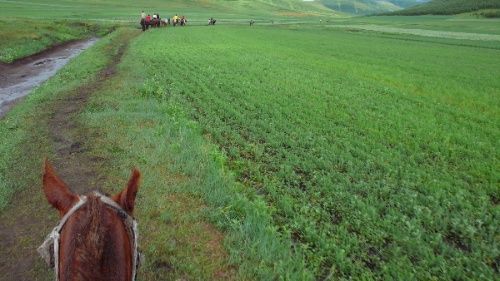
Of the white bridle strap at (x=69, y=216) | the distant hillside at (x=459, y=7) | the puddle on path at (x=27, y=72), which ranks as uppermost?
the distant hillside at (x=459, y=7)

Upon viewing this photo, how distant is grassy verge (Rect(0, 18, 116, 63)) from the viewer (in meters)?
27.0

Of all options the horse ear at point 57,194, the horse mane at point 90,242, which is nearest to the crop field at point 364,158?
the horse ear at point 57,194

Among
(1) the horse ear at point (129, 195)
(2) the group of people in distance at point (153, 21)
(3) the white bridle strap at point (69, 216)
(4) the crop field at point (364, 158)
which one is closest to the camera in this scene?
(3) the white bridle strap at point (69, 216)

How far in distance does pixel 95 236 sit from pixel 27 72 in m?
24.4

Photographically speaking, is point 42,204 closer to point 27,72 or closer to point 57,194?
point 57,194

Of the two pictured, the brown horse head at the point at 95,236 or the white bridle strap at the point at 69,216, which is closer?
the brown horse head at the point at 95,236

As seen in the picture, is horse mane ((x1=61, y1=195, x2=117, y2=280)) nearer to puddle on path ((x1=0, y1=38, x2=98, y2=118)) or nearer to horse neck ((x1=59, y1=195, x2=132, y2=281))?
horse neck ((x1=59, y1=195, x2=132, y2=281))

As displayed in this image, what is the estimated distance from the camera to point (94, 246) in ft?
6.02

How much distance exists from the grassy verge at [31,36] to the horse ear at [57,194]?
25.6m

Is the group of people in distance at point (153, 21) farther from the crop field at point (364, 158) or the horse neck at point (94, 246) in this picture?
the horse neck at point (94, 246)

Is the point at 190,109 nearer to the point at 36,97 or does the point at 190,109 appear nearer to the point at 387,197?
the point at 36,97

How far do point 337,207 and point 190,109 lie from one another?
7641 mm

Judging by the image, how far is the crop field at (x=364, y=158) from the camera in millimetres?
5793

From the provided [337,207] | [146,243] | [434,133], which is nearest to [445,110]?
[434,133]
